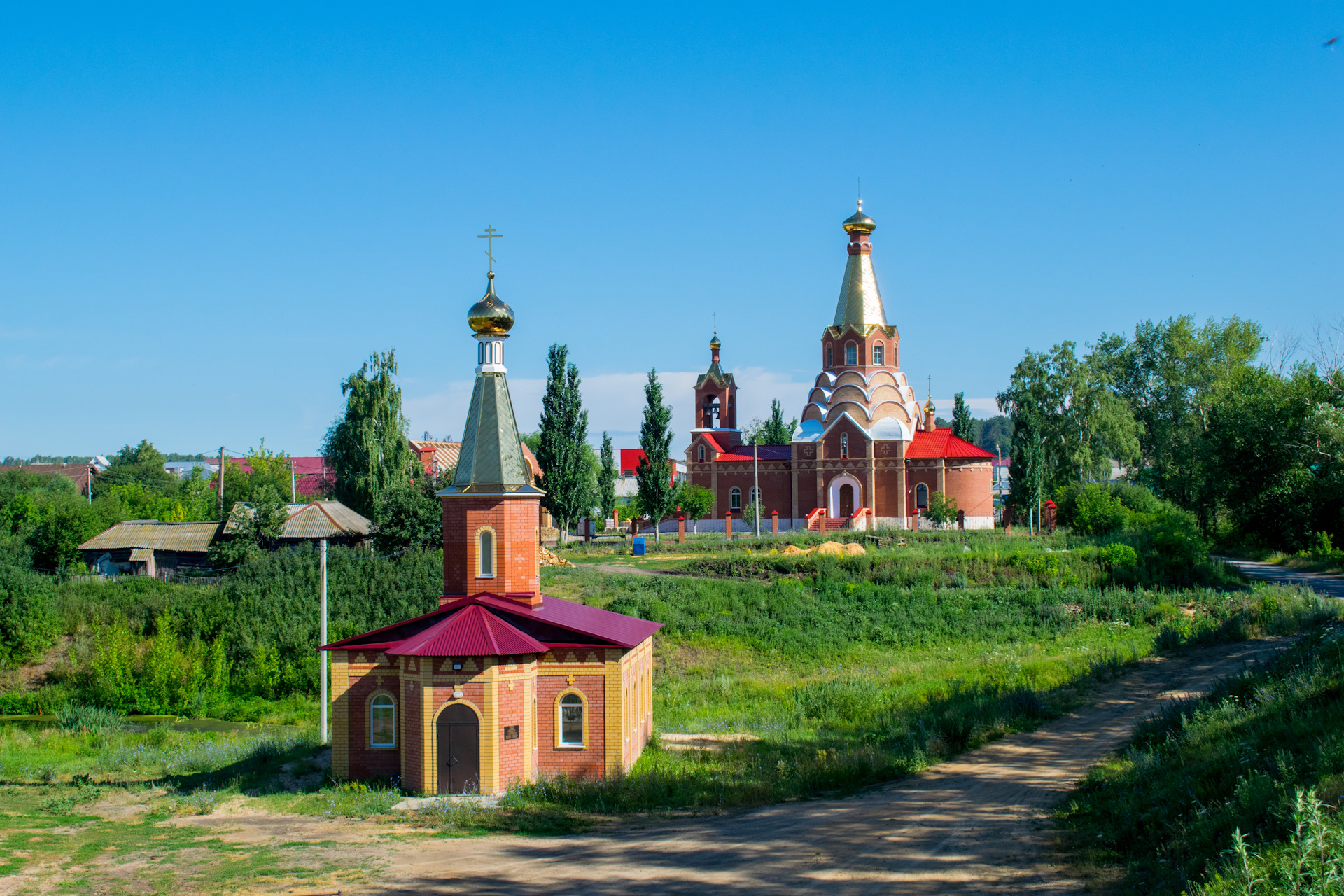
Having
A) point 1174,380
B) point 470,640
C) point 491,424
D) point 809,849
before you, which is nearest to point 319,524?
point 491,424

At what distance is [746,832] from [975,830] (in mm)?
3012

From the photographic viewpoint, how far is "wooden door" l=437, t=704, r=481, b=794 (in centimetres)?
1680

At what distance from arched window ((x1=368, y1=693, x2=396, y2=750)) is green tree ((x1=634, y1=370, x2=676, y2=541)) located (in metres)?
27.5

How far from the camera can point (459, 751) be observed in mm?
16828

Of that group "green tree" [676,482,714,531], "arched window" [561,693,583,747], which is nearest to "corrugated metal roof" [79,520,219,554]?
"green tree" [676,482,714,531]

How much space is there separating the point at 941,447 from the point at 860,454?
3.77m

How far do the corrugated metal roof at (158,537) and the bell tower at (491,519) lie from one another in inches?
903

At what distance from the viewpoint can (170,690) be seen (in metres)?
30.9

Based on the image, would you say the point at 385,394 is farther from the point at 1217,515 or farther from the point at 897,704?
the point at 1217,515

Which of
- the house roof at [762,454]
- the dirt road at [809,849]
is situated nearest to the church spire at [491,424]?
the dirt road at [809,849]

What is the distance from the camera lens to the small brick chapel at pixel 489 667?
55.3ft

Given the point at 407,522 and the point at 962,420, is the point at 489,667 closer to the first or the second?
the point at 407,522

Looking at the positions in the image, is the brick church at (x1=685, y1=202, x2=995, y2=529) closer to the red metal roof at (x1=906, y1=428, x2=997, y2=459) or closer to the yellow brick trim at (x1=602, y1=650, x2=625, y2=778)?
the red metal roof at (x1=906, y1=428, x2=997, y2=459)

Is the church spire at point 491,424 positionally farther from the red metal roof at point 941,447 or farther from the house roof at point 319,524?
the red metal roof at point 941,447
